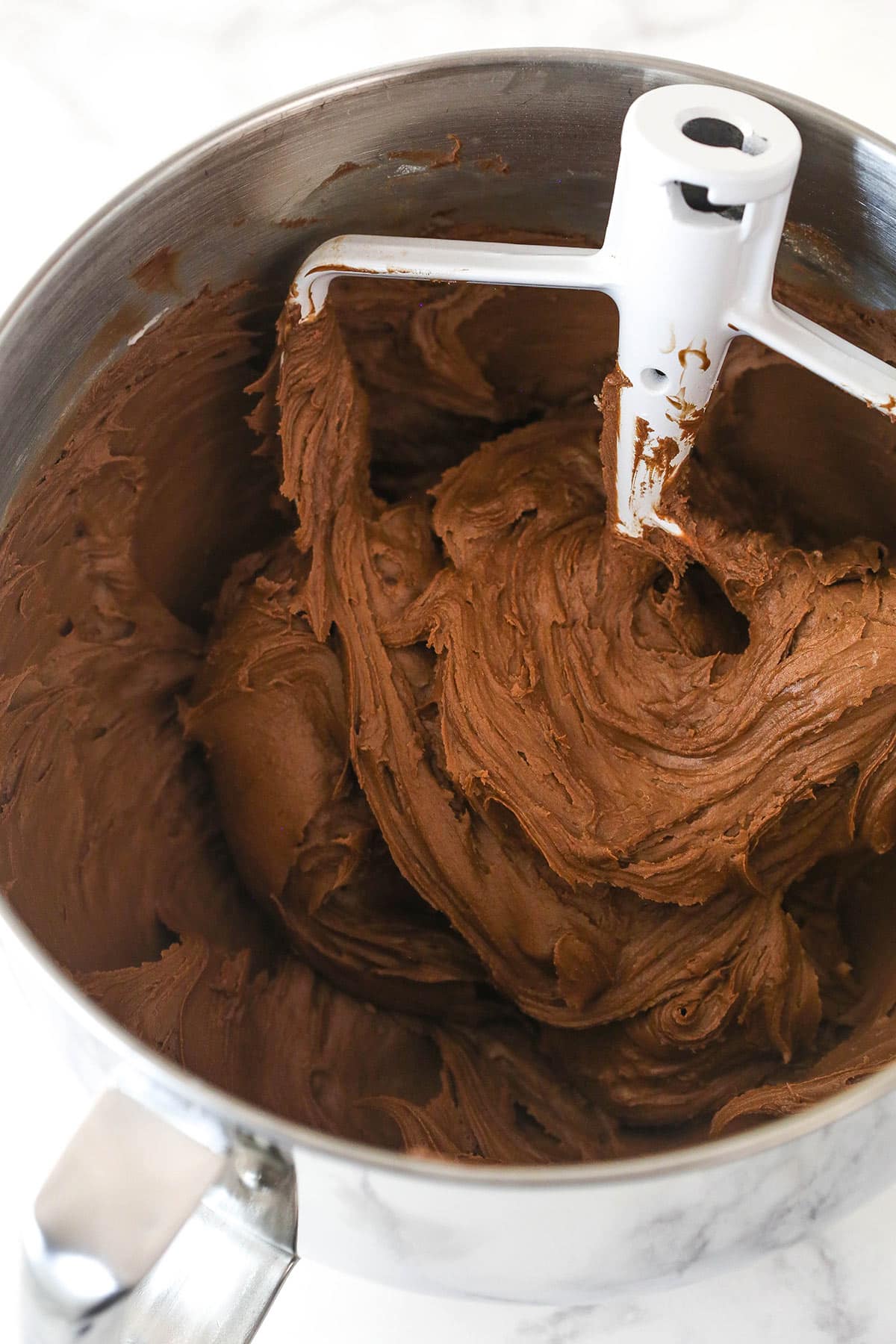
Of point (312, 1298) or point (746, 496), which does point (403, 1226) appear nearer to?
point (312, 1298)

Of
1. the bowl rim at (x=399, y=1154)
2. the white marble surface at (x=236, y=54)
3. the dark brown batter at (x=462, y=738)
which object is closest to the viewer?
the bowl rim at (x=399, y=1154)

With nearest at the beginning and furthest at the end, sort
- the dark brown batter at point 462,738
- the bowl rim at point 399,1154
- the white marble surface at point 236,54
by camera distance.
A: the bowl rim at point 399,1154 → the dark brown batter at point 462,738 → the white marble surface at point 236,54

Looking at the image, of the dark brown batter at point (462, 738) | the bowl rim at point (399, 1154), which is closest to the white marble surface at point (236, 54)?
the dark brown batter at point (462, 738)

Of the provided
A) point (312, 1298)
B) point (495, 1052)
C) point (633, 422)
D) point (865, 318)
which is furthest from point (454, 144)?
point (312, 1298)

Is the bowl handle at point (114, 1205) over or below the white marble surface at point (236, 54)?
below

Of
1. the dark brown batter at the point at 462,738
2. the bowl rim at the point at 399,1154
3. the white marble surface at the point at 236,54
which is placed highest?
the white marble surface at the point at 236,54

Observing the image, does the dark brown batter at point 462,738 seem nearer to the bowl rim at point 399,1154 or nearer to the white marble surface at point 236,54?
the bowl rim at point 399,1154

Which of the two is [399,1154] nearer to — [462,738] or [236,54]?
[462,738]

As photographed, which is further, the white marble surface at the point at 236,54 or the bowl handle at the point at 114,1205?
the white marble surface at the point at 236,54

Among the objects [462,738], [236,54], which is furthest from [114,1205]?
[236,54]
